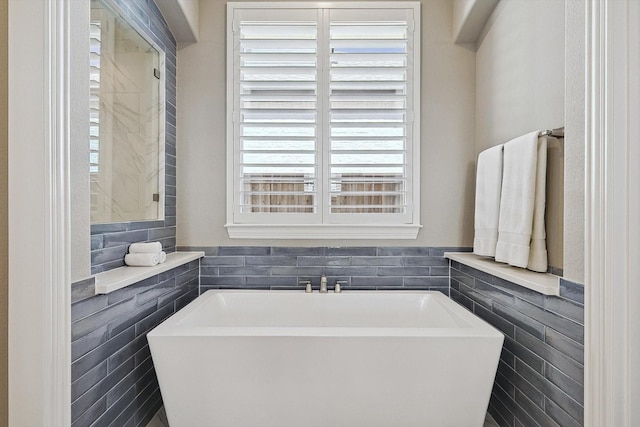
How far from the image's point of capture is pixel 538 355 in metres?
1.69

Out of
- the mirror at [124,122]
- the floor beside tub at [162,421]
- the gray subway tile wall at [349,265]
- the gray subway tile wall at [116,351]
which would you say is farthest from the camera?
the gray subway tile wall at [349,265]

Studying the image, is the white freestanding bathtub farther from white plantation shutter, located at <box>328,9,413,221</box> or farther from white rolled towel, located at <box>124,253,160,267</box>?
white plantation shutter, located at <box>328,9,413,221</box>

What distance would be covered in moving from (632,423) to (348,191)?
1.89 meters

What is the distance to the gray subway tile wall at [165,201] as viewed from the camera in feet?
6.08

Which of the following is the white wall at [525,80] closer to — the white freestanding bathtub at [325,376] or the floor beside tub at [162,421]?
the white freestanding bathtub at [325,376]

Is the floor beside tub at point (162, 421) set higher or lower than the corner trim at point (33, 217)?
lower

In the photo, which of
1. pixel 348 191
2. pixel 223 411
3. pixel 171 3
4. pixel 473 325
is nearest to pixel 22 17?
pixel 171 3

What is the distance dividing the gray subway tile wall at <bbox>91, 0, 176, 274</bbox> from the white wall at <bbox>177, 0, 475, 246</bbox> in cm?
8

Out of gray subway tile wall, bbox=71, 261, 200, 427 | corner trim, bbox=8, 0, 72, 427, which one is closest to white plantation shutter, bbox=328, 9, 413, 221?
gray subway tile wall, bbox=71, 261, 200, 427

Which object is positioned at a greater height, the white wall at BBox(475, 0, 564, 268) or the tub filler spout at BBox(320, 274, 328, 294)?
the white wall at BBox(475, 0, 564, 268)

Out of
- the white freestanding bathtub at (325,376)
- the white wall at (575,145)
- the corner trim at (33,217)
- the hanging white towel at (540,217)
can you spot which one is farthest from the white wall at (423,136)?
the corner trim at (33,217)

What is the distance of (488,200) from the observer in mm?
2291

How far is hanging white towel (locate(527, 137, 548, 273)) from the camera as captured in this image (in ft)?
5.97

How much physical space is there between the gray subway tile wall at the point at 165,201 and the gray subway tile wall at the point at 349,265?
0.33 metres
